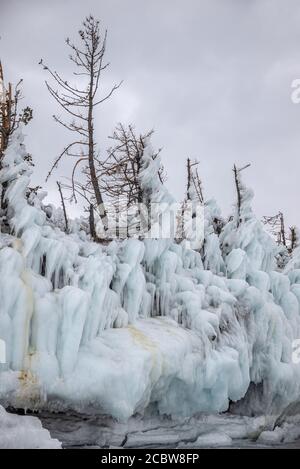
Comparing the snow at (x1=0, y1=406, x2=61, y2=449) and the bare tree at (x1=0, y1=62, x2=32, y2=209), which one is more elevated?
the bare tree at (x1=0, y1=62, x2=32, y2=209)

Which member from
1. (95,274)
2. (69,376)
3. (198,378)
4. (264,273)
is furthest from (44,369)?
(264,273)

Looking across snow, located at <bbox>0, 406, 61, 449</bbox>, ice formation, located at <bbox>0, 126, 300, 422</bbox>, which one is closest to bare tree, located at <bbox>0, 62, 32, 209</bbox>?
ice formation, located at <bbox>0, 126, 300, 422</bbox>

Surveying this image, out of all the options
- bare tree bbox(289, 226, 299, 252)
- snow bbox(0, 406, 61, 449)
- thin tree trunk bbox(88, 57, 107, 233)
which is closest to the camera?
snow bbox(0, 406, 61, 449)

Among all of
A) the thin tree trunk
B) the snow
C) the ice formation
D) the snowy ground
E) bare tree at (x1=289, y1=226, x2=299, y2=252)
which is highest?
the thin tree trunk

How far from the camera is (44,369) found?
645cm

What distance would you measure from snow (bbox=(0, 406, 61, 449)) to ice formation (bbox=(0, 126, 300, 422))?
0.99ft

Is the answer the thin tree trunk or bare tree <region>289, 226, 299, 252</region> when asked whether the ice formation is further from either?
bare tree <region>289, 226, 299, 252</region>

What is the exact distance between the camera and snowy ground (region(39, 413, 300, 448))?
7.10 meters

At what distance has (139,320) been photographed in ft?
27.0

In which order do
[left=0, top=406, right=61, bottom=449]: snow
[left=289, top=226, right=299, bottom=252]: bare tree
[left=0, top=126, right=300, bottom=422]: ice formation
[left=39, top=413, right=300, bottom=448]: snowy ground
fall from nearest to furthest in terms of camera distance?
[left=0, top=406, right=61, bottom=449]: snow → [left=0, top=126, right=300, bottom=422]: ice formation → [left=39, top=413, right=300, bottom=448]: snowy ground → [left=289, top=226, right=299, bottom=252]: bare tree

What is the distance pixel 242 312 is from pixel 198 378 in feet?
6.93

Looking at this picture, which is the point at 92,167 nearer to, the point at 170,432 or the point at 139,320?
the point at 139,320

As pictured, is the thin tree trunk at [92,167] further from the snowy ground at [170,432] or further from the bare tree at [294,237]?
the bare tree at [294,237]

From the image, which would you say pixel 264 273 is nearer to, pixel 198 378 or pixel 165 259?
pixel 165 259
